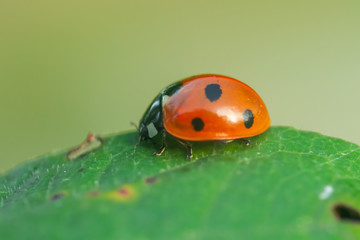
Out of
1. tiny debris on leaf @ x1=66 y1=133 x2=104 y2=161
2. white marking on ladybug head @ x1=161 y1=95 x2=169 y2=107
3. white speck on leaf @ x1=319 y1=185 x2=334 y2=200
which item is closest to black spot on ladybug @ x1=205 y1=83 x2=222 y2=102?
white marking on ladybug head @ x1=161 y1=95 x2=169 y2=107

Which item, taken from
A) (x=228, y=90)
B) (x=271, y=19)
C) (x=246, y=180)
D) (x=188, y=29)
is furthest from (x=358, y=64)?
(x=246, y=180)

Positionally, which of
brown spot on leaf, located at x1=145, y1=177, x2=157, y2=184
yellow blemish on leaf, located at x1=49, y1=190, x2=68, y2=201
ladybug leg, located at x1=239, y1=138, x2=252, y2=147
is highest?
brown spot on leaf, located at x1=145, y1=177, x2=157, y2=184

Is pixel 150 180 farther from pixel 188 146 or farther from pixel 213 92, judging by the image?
pixel 213 92

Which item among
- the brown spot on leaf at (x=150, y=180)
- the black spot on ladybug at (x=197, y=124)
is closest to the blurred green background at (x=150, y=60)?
the black spot on ladybug at (x=197, y=124)

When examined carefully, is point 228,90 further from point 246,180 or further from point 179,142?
point 246,180

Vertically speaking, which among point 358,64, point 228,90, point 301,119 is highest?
point 228,90

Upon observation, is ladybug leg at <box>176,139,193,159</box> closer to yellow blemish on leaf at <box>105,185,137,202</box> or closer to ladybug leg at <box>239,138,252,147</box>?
ladybug leg at <box>239,138,252,147</box>

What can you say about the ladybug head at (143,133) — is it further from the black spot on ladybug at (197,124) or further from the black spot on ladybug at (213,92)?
the black spot on ladybug at (213,92)

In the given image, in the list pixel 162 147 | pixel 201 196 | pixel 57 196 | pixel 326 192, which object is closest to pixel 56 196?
pixel 57 196
